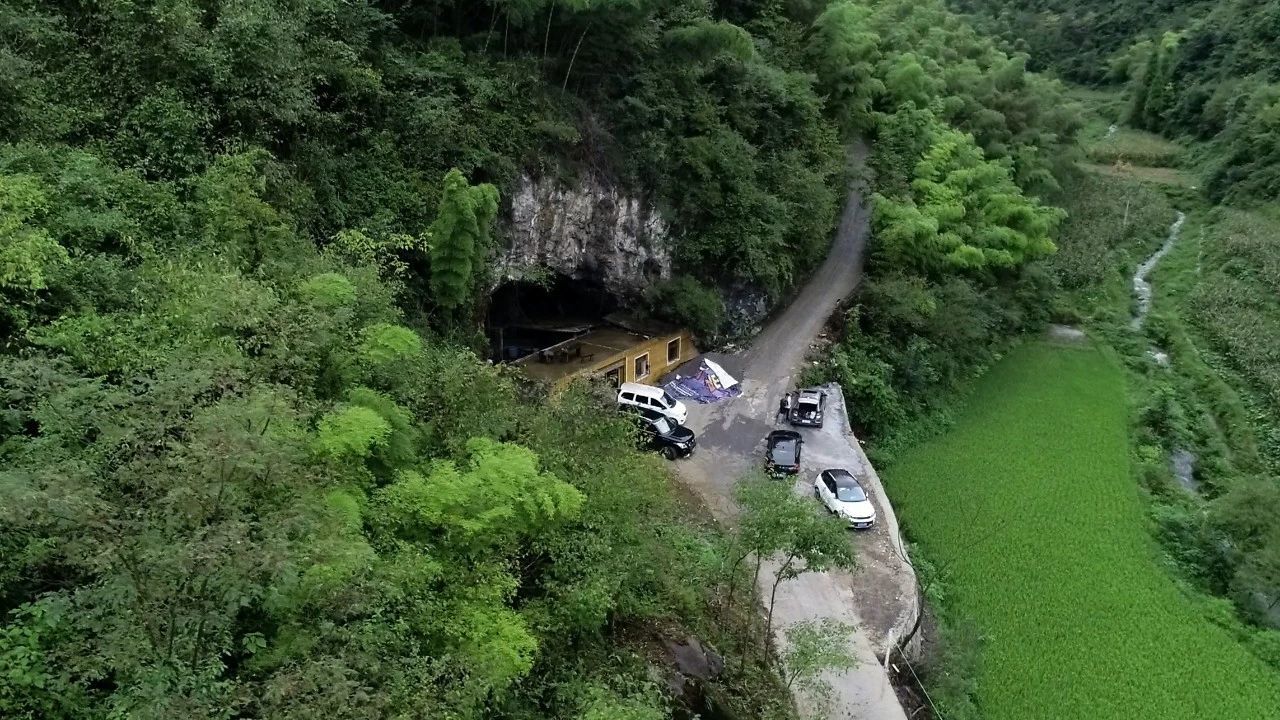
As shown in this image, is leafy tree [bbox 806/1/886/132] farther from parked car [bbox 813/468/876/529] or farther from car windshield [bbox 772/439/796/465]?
parked car [bbox 813/468/876/529]

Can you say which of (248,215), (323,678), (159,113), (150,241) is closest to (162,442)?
(323,678)

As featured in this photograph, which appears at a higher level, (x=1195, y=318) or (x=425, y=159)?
(x=425, y=159)

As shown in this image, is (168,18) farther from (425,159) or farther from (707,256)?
(707,256)

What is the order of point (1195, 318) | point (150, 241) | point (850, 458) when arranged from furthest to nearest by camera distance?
point (1195, 318), point (850, 458), point (150, 241)

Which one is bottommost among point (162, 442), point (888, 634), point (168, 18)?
point (888, 634)

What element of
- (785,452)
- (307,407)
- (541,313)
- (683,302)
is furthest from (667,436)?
(307,407)

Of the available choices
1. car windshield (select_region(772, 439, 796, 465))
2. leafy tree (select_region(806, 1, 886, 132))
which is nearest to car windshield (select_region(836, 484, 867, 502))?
car windshield (select_region(772, 439, 796, 465))

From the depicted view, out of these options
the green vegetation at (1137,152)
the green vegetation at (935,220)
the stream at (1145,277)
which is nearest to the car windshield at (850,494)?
the green vegetation at (935,220)
